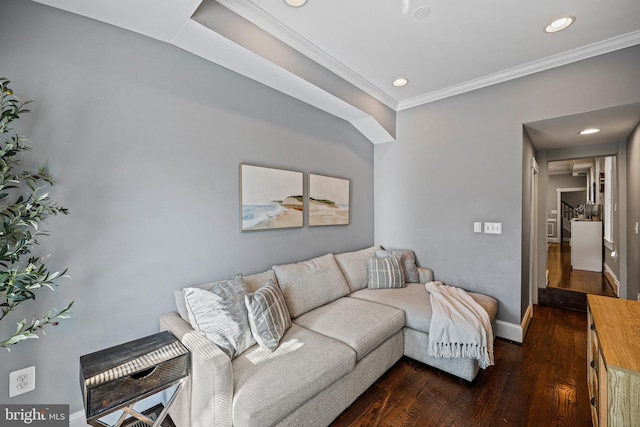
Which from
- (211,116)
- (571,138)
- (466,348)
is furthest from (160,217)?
(571,138)

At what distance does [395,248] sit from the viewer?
3764 mm

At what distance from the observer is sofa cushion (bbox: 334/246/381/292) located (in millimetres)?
3041

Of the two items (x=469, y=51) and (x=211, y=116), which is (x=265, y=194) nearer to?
(x=211, y=116)

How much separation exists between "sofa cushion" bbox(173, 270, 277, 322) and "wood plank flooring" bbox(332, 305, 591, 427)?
108 centimetres

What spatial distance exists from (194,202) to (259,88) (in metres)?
1.21

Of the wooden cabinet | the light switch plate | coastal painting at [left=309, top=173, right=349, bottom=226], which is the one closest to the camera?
the wooden cabinet

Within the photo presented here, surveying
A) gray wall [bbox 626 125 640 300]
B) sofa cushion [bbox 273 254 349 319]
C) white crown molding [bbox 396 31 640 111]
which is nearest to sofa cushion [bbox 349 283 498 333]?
sofa cushion [bbox 273 254 349 319]

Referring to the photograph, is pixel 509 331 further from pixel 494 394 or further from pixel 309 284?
pixel 309 284

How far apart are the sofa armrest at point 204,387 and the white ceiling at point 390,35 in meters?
1.93

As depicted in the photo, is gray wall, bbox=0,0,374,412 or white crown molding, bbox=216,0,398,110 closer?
gray wall, bbox=0,0,374,412

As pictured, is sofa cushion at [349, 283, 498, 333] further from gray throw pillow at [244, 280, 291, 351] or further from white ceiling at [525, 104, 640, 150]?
white ceiling at [525, 104, 640, 150]

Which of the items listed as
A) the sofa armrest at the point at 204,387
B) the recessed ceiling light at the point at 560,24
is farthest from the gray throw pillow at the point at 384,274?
the recessed ceiling light at the point at 560,24

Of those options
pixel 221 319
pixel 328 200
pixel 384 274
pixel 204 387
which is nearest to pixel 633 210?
pixel 384 274

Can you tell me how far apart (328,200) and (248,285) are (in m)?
1.43
